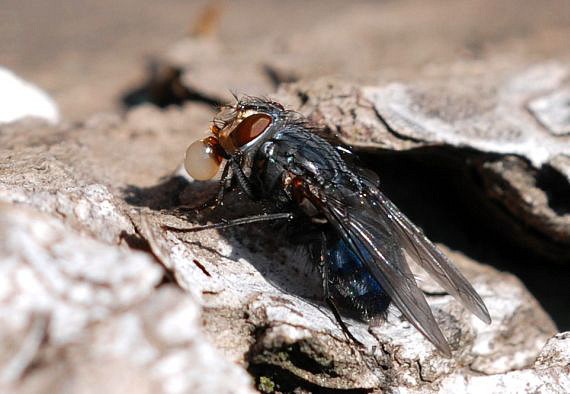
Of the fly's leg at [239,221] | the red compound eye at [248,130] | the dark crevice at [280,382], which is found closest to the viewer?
the dark crevice at [280,382]

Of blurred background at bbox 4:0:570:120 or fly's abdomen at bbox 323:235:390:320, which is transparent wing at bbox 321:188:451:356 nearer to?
fly's abdomen at bbox 323:235:390:320

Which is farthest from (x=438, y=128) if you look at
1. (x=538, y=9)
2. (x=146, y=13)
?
(x=146, y=13)

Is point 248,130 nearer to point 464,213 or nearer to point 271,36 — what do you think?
point 464,213

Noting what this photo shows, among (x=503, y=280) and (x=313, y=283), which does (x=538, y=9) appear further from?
(x=313, y=283)

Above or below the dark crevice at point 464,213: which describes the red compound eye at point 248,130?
above

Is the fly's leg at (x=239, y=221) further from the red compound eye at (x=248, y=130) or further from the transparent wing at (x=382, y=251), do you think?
the red compound eye at (x=248, y=130)

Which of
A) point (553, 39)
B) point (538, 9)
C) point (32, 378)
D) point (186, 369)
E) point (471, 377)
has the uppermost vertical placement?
point (538, 9)

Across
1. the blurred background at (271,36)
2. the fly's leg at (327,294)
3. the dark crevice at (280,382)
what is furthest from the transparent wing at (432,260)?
the blurred background at (271,36)

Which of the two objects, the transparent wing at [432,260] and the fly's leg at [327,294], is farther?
the transparent wing at [432,260]
